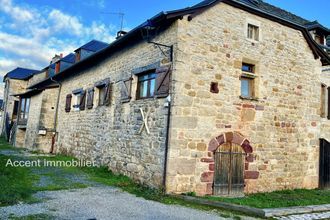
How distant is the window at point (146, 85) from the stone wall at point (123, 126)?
18 cm

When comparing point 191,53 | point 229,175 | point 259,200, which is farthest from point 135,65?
point 259,200

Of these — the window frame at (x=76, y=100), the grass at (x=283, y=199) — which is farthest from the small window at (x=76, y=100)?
the grass at (x=283, y=199)

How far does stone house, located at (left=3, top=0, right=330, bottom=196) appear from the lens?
7.84 meters

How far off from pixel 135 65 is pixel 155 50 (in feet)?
3.92

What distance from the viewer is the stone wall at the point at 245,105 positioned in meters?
7.80

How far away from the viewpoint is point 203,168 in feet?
26.1

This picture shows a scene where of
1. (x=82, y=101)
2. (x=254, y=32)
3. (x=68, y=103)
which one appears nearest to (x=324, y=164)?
(x=254, y=32)

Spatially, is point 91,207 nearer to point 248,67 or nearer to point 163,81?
point 163,81

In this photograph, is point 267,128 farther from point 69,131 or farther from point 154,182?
point 69,131

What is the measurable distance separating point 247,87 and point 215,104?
5.24ft

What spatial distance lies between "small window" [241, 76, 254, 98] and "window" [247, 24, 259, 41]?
1.30 metres

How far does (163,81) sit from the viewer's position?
813cm

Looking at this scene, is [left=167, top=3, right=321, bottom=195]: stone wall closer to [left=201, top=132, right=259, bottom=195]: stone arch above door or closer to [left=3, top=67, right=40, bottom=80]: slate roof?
[left=201, top=132, right=259, bottom=195]: stone arch above door

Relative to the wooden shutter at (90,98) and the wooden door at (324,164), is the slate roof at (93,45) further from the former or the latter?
the wooden door at (324,164)
